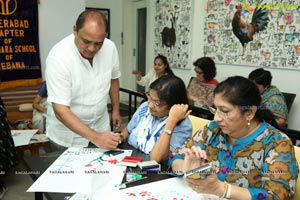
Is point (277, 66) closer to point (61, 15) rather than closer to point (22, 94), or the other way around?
point (61, 15)

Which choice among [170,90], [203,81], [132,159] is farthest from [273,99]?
[132,159]

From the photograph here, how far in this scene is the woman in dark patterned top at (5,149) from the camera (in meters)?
2.38

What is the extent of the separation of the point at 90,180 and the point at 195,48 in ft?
11.0

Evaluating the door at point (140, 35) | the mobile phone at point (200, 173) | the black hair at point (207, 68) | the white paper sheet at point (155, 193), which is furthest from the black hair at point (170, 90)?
the door at point (140, 35)

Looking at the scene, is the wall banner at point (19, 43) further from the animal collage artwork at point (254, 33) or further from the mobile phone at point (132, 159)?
the mobile phone at point (132, 159)

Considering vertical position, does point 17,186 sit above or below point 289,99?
below

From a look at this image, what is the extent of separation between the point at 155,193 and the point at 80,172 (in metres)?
0.36

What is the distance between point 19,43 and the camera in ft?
11.8

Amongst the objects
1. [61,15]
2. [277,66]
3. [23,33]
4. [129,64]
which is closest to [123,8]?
[129,64]

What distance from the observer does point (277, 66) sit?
316cm

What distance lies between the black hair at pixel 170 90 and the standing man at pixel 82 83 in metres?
0.33

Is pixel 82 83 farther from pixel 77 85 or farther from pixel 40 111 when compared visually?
pixel 40 111

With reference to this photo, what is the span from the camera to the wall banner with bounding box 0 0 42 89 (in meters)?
3.45

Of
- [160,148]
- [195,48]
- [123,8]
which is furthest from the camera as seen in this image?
[123,8]
